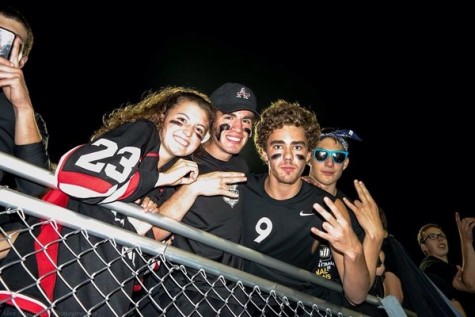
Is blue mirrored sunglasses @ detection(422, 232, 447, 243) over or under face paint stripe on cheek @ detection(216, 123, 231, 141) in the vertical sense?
under

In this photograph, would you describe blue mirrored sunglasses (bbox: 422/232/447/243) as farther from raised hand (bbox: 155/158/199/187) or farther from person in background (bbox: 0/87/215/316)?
person in background (bbox: 0/87/215/316)

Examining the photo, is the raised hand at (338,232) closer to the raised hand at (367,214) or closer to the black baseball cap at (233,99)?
the raised hand at (367,214)

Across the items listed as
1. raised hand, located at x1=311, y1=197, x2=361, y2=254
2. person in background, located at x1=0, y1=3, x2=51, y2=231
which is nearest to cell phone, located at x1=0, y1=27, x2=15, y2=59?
person in background, located at x1=0, y1=3, x2=51, y2=231

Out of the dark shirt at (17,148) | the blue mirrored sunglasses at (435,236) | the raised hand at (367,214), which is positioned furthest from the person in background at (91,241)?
the blue mirrored sunglasses at (435,236)

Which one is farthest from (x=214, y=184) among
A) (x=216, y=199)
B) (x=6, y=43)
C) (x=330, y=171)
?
(x=330, y=171)

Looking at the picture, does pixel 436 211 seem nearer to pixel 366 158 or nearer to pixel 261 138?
pixel 366 158

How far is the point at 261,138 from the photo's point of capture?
12.6ft

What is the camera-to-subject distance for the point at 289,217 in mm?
3014

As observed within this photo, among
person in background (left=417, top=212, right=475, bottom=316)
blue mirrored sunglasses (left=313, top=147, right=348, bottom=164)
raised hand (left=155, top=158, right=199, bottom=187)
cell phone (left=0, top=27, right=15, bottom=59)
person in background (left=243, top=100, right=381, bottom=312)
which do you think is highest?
cell phone (left=0, top=27, right=15, bottom=59)

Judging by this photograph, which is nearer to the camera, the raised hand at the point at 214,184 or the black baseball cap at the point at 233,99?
the raised hand at the point at 214,184

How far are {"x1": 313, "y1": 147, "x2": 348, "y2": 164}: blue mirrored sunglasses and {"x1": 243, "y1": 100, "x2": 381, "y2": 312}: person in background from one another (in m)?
0.76

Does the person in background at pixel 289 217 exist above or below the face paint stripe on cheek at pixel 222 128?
below

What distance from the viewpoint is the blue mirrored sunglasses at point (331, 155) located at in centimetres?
419

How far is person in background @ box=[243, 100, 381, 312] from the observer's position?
272cm
